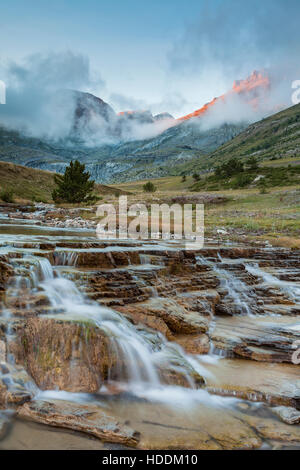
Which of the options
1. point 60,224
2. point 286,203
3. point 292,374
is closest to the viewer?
point 292,374

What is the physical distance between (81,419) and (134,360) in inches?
81.9

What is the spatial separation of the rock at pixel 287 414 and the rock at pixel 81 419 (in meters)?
2.70

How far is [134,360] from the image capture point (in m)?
7.00

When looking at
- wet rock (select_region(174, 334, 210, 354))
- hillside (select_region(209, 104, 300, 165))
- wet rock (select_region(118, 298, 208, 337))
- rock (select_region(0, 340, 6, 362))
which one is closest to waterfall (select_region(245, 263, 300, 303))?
wet rock (select_region(118, 298, 208, 337))

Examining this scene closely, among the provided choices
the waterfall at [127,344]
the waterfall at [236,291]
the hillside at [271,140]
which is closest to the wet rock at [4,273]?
the waterfall at [127,344]

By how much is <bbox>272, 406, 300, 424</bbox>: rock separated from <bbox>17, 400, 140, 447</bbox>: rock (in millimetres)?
2698

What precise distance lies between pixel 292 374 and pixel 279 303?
5349 millimetres

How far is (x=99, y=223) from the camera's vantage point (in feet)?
90.4

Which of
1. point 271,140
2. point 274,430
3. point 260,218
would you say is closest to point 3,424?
point 274,430

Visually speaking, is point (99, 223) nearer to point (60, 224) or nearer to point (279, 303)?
point (60, 224)

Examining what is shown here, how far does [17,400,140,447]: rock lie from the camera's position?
4757 mm
